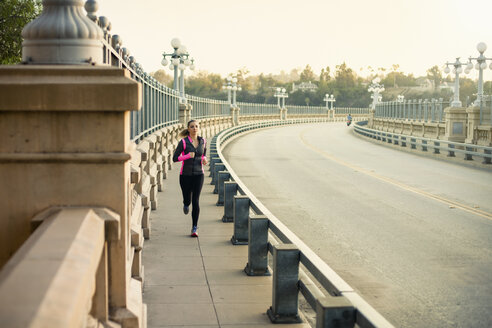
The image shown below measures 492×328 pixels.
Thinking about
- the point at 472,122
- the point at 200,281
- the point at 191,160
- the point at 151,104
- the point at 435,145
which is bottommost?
the point at 200,281

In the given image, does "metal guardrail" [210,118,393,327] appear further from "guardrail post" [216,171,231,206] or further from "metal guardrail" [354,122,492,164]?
"metal guardrail" [354,122,492,164]

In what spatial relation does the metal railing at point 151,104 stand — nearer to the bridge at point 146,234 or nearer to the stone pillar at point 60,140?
the bridge at point 146,234

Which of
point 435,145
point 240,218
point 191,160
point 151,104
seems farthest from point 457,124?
point 240,218

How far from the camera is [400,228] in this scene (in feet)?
41.9

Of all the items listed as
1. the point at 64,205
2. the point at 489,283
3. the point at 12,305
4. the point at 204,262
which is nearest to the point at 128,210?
the point at 64,205

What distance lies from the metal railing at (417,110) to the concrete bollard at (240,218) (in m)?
31.7

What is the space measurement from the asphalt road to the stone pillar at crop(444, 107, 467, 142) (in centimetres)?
771

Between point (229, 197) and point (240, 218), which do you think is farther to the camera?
point (229, 197)

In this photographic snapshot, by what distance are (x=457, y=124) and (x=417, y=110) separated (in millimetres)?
12515

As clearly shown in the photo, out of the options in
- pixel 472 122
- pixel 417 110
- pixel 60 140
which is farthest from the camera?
pixel 417 110

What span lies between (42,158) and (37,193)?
0.70 ft

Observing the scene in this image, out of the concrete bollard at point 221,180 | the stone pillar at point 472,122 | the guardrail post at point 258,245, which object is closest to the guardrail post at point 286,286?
the guardrail post at point 258,245

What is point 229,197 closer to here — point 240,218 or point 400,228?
point 240,218

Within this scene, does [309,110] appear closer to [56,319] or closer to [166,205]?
[166,205]
